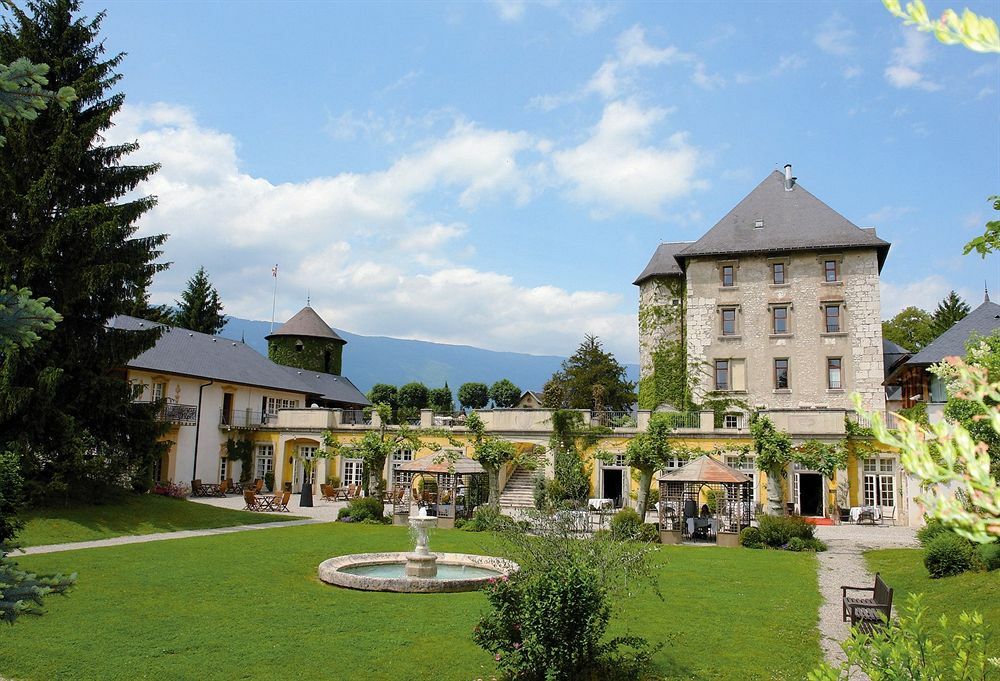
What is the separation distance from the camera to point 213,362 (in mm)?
40531

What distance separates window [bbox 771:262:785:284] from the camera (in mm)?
38875

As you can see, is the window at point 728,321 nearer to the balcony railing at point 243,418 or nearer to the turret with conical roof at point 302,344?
the balcony railing at point 243,418

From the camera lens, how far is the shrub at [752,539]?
75.6 feet

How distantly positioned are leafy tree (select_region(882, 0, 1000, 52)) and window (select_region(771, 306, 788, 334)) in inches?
1528

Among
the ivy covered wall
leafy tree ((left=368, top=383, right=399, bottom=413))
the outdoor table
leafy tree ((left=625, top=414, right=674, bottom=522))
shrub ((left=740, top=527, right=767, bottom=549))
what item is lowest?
shrub ((left=740, top=527, right=767, bottom=549))

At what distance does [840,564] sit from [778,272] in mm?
22301

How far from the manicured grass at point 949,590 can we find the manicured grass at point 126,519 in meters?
20.5

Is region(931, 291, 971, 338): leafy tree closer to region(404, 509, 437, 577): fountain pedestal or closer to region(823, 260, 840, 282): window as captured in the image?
region(823, 260, 840, 282): window

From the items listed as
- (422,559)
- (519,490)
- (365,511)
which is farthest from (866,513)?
(422,559)

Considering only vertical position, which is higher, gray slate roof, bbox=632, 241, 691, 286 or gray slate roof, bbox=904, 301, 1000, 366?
gray slate roof, bbox=632, 241, 691, 286

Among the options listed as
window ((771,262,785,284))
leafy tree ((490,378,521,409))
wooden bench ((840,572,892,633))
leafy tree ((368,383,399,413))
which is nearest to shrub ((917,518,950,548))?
wooden bench ((840,572,892,633))

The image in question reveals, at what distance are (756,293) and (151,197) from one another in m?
29.0

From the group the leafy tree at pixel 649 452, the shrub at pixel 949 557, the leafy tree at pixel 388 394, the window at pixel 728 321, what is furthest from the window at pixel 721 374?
the leafy tree at pixel 388 394

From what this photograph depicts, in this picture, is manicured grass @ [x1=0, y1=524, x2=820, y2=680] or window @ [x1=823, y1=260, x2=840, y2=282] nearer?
manicured grass @ [x1=0, y1=524, x2=820, y2=680]
